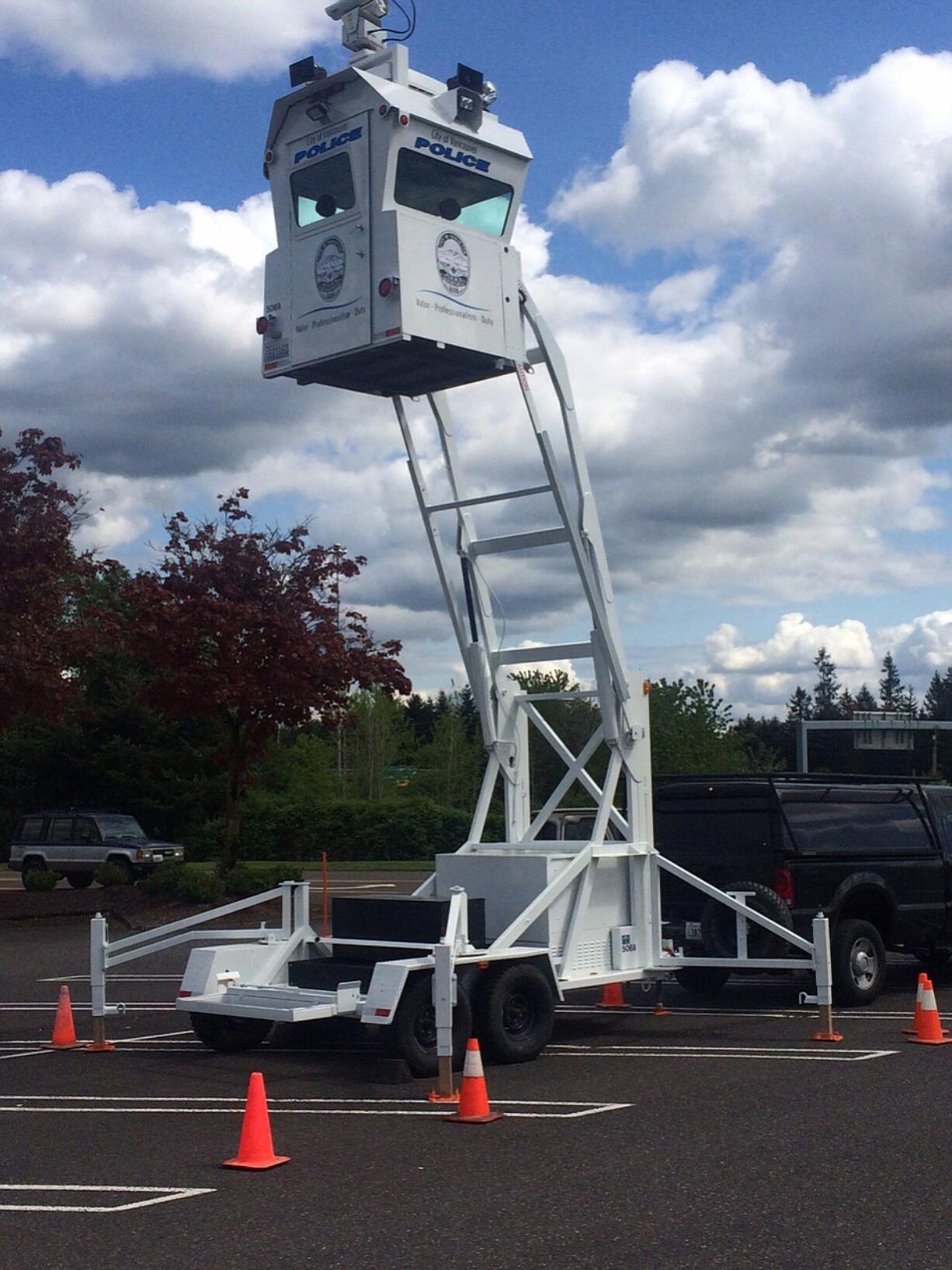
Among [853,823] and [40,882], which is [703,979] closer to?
[853,823]

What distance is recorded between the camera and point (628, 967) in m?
11.8

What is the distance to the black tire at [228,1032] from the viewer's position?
Answer: 11.2 meters

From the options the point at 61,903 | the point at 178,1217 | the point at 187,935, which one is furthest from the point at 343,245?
the point at 61,903

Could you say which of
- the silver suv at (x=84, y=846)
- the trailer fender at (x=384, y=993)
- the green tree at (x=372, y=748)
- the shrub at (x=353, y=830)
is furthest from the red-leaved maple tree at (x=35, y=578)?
the green tree at (x=372, y=748)

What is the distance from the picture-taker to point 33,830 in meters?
35.5

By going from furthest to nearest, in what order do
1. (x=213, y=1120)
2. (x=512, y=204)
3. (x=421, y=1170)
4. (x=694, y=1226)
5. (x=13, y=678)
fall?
1. (x=13, y=678)
2. (x=512, y=204)
3. (x=213, y=1120)
4. (x=421, y=1170)
5. (x=694, y=1226)

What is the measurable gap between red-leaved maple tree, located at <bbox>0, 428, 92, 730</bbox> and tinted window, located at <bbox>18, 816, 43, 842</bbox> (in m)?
11.8

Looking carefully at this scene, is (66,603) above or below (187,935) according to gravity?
above

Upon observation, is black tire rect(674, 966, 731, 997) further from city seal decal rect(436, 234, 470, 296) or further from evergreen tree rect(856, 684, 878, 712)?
evergreen tree rect(856, 684, 878, 712)

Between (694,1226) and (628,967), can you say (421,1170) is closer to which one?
(694,1226)

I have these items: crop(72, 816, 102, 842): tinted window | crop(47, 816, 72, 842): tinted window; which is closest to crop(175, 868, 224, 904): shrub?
crop(72, 816, 102, 842): tinted window

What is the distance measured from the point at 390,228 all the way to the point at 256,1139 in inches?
262

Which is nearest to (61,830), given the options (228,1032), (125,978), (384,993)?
(125,978)

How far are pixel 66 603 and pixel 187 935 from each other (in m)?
15.0
